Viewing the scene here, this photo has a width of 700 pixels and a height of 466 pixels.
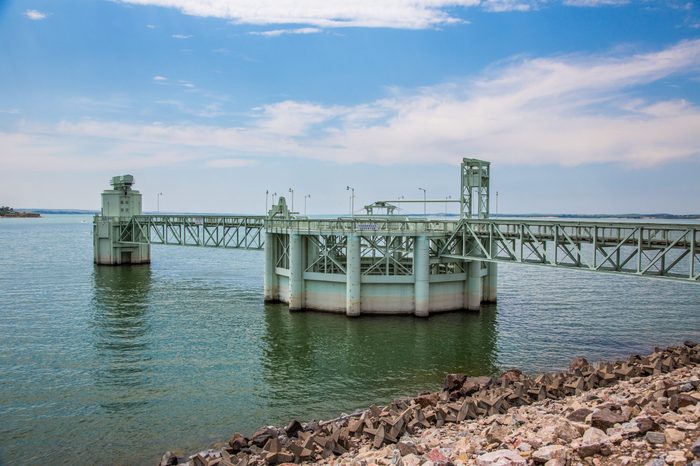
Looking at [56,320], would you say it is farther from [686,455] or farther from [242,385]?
[686,455]

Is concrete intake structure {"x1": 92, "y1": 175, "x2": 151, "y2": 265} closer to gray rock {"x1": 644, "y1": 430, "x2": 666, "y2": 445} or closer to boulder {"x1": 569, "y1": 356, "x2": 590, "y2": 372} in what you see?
boulder {"x1": 569, "y1": 356, "x2": 590, "y2": 372}

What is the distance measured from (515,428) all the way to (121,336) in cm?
2814

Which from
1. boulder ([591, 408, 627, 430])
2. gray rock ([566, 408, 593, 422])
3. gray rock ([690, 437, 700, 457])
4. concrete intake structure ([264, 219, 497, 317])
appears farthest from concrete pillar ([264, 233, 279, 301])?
gray rock ([690, 437, 700, 457])

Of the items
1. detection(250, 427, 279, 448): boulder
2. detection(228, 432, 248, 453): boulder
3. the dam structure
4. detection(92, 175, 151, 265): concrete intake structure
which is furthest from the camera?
detection(92, 175, 151, 265): concrete intake structure

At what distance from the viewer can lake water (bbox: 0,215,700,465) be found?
22656mm

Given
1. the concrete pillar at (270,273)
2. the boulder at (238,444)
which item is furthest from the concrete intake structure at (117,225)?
the boulder at (238,444)

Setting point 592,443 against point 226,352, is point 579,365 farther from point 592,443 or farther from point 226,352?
point 226,352

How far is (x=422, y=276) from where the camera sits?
1665 inches

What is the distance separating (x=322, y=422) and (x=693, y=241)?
2009 cm

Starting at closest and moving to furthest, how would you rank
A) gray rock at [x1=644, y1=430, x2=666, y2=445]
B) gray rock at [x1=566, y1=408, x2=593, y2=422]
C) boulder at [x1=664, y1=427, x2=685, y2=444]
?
boulder at [x1=664, y1=427, x2=685, y2=444]
gray rock at [x1=644, y1=430, x2=666, y2=445]
gray rock at [x1=566, y1=408, x2=593, y2=422]

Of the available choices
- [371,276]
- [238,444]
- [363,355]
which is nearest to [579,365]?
[363,355]

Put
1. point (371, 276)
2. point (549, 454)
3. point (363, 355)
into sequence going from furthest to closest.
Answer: point (371, 276), point (363, 355), point (549, 454)

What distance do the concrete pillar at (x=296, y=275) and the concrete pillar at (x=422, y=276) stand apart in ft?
30.8

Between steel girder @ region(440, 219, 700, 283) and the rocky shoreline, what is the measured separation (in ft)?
20.4
